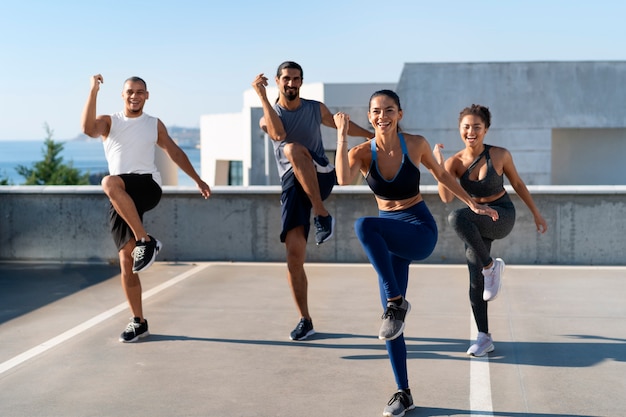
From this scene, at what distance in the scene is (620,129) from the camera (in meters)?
35.0

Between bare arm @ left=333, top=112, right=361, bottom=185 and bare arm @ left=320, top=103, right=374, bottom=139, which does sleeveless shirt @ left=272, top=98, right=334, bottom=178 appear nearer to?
bare arm @ left=320, top=103, right=374, bottom=139

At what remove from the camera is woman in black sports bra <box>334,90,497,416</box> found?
15.9 feet

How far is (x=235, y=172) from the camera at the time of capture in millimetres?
62500

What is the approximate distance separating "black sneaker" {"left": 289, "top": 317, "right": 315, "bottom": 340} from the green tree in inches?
2503

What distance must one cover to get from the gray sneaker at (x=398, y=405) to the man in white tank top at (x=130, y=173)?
8.30 feet

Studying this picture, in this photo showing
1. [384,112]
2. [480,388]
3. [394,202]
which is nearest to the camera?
[384,112]

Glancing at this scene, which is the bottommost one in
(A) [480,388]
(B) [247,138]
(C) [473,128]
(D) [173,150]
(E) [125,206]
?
(A) [480,388]

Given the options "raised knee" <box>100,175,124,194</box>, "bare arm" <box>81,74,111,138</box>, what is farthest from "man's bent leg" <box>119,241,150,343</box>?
"bare arm" <box>81,74,111,138</box>

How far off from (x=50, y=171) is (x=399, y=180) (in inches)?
2693

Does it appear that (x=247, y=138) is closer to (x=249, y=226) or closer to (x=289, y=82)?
(x=249, y=226)

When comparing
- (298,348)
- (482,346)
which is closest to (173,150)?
(298,348)

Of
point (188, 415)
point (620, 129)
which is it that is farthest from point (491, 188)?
point (620, 129)

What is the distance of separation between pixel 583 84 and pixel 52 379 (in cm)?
3052

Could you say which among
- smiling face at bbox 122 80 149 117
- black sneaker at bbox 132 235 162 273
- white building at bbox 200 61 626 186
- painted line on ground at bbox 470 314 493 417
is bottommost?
painted line on ground at bbox 470 314 493 417
